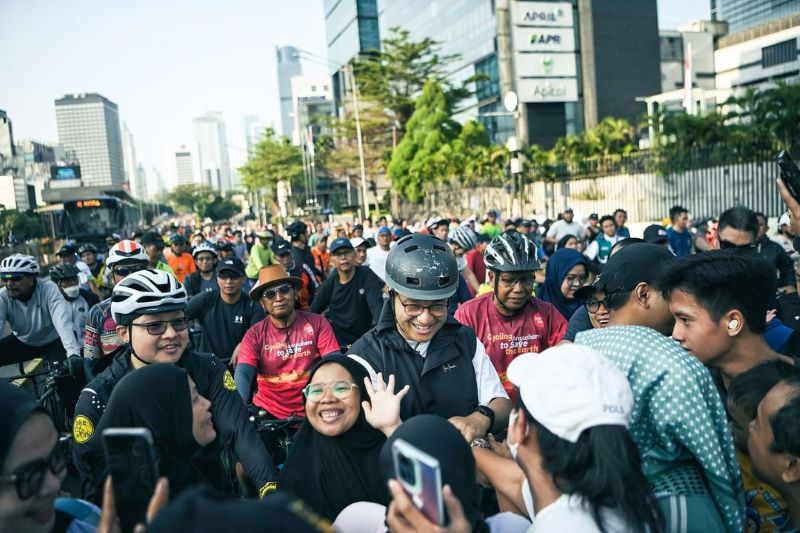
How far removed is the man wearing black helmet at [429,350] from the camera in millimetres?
3189

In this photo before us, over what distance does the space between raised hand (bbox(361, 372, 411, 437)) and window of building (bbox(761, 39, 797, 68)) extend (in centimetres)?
6936

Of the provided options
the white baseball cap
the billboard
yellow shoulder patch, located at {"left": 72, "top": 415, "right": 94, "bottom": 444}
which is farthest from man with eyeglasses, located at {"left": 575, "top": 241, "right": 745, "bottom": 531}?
the billboard

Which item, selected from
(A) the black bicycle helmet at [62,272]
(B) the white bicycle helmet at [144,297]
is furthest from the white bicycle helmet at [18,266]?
(B) the white bicycle helmet at [144,297]

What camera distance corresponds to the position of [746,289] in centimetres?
294

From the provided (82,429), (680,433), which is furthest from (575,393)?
(82,429)

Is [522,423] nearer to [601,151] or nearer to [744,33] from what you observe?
[601,151]

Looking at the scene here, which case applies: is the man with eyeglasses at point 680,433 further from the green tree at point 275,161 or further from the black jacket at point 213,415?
the green tree at point 275,161

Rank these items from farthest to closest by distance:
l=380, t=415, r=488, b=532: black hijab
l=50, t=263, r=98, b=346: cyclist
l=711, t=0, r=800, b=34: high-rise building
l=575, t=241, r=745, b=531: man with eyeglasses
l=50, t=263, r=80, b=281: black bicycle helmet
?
l=711, t=0, r=800, b=34: high-rise building → l=50, t=263, r=80, b=281: black bicycle helmet → l=50, t=263, r=98, b=346: cyclist → l=575, t=241, r=745, b=531: man with eyeglasses → l=380, t=415, r=488, b=532: black hijab

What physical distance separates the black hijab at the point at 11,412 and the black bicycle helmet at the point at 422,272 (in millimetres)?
1783

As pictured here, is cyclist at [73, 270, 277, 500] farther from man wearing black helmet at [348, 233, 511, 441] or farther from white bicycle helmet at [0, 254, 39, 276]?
white bicycle helmet at [0, 254, 39, 276]

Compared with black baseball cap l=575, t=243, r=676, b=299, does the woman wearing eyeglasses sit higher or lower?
lower

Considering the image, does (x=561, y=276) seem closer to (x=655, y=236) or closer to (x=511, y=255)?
(x=511, y=255)

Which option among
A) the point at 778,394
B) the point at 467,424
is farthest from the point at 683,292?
the point at 467,424

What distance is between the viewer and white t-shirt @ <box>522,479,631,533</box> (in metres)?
1.91
